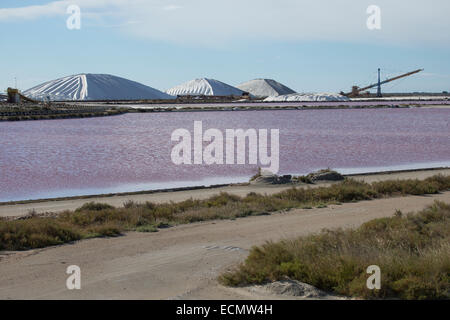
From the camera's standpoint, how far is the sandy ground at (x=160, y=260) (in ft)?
22.4

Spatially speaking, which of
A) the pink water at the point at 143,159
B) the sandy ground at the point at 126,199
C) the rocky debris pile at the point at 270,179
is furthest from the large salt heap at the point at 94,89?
the sandy ground at the point at 126,199

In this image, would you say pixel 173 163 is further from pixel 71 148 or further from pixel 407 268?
pixel 407 268

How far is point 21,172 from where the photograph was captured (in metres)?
22.2

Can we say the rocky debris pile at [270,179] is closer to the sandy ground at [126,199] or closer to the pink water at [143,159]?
the sandy ground at [126,199]

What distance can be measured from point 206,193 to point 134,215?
14.4ft

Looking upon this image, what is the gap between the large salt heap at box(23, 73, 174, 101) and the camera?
564 ft

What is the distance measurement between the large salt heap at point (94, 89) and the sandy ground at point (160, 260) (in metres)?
161

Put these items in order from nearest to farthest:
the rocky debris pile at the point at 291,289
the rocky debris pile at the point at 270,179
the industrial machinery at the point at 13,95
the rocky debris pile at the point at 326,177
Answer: the rocky debris pile at the point at 291,289 → the rocky debris pile at the point at 270,179 → the rocky debris pile at the point at 326,177 → the industrial machinery at the point at 13,95

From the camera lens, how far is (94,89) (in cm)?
17462

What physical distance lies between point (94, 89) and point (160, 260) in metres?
172

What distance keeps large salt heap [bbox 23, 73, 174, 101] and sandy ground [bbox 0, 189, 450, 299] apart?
160985 millimetres

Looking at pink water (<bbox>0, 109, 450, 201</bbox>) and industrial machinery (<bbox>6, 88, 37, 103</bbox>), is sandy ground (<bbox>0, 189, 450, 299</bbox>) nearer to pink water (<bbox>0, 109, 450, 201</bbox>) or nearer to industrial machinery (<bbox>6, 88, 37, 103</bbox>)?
pink water (<bbox>0, 109, 450, 201</bbox>)

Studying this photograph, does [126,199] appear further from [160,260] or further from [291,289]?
[291,289]
